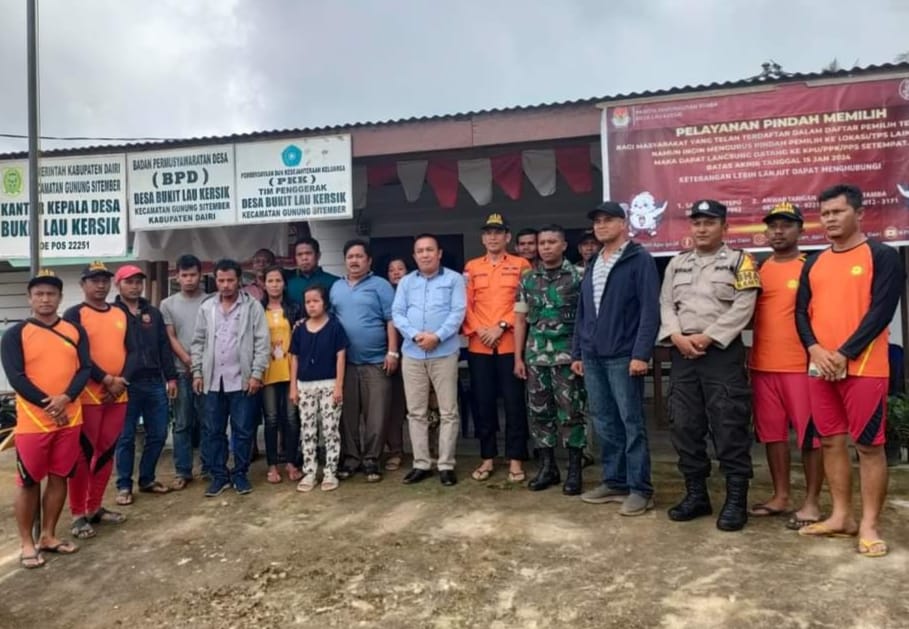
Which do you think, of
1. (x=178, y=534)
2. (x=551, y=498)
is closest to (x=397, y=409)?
(x=551, y=498)

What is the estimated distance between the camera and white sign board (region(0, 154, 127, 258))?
6.45 metres

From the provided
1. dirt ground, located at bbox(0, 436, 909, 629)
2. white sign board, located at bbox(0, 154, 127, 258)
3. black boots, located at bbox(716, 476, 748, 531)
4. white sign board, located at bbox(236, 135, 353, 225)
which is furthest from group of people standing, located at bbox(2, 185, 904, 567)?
white sign board, located at bbox(0, 154, 127, 258)

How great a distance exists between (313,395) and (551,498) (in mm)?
1784

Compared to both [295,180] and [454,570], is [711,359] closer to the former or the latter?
[454,570]

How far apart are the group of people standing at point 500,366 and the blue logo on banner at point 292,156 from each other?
3.16 feet

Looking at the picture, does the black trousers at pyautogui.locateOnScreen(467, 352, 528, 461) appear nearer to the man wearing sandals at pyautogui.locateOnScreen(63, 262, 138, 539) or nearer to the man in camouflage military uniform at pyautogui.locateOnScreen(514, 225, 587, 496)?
the man in camouflage military uniform at pyautogui.locateOnScreen(514, 225, 587, 496)

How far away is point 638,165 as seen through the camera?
17.0 feet

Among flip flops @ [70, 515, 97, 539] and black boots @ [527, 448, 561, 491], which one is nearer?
flip flops @ [70, 515, 97, 539]

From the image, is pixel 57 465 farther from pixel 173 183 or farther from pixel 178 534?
pixel 173 183

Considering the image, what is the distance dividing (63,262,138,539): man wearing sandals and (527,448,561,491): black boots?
268cm

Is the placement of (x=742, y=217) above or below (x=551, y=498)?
above

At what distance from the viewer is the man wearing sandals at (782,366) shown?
3.67m

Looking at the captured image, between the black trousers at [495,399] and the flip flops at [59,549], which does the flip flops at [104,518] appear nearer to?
the flip flops at [59,549]

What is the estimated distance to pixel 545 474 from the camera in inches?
179
